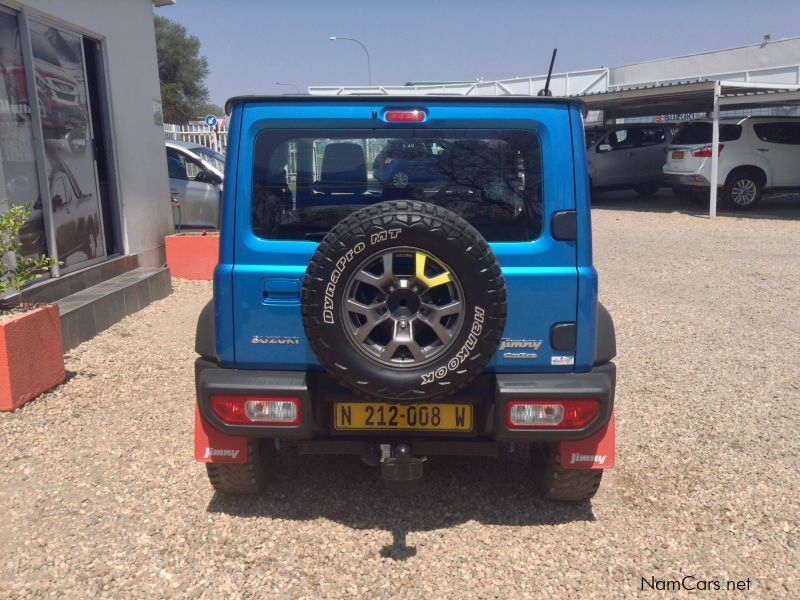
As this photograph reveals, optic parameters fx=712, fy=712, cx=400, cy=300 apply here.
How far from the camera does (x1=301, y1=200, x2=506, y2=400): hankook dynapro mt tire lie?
2.64m

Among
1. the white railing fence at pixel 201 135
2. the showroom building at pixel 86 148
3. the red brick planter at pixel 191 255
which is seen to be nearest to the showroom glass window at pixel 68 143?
the showroom building at pixel 86 148

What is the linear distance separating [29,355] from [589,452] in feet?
11.7

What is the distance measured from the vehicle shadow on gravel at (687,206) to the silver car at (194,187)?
10.2 metres

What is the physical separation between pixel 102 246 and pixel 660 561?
21.0ft

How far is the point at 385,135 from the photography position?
9.70ft

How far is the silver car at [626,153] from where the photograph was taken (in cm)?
1764

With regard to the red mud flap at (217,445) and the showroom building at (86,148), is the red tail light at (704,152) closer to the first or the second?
the showroom building at (86,148)

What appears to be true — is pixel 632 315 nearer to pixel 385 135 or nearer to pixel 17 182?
pixel 385 135

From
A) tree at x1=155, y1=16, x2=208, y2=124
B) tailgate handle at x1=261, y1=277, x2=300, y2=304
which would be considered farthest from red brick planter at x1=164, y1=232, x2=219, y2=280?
tree at x1=155, y1=16, x2=208, y2=124

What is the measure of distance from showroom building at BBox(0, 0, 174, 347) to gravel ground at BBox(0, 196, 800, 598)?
152cm

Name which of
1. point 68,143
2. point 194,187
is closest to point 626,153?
point 194,187

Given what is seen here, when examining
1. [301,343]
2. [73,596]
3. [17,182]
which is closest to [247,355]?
[301,343]

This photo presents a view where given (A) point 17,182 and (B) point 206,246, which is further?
(B) point 206,246

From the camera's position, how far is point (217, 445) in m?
3.24
